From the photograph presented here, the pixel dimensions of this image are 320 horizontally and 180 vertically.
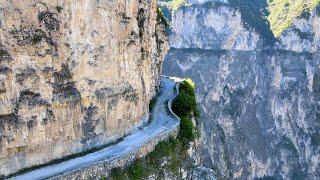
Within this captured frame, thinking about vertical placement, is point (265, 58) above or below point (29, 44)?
below

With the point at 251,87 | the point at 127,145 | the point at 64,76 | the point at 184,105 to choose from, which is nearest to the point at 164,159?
the point at 127,145

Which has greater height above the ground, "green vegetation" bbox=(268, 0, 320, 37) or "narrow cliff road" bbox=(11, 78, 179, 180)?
"green vegetation" bbox=(268, 0, 320, 37)

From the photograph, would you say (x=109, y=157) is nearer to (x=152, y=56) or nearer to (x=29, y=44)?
(x=29, y=44)

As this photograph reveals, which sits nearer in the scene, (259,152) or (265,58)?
(259,152)

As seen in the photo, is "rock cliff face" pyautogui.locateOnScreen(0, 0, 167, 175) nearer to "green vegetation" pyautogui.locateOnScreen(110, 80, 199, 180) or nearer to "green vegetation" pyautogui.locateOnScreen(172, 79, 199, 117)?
"green vegetation" pyautogui.locateOnScreen(110, 80, 199, 180)

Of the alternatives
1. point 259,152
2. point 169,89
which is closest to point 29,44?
point 169,89

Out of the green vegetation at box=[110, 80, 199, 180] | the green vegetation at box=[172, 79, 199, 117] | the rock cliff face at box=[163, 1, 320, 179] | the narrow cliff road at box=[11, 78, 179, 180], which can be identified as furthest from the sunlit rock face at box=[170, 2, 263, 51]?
the green vegetation at box=[110, 80, 199, 180]
